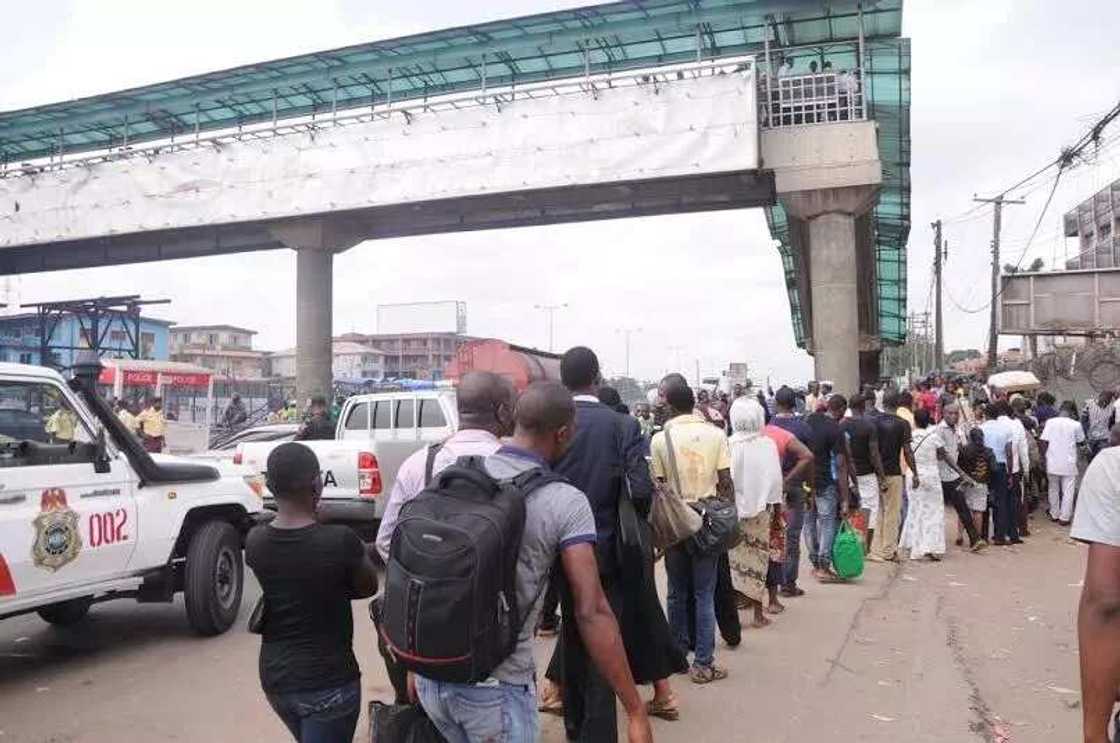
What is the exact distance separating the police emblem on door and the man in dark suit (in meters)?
3.23

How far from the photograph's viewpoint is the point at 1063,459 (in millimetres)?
11930

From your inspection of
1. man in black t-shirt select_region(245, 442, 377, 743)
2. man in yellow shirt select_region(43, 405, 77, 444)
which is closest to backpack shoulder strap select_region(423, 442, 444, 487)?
man in black t-shirt select_region(245, 442, 377, 743)

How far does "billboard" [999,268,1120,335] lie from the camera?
18766 mm

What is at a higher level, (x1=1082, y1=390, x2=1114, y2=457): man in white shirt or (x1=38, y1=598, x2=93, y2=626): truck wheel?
(x1=1082, y1=390, x2=1114, y2=457): man in white shirt

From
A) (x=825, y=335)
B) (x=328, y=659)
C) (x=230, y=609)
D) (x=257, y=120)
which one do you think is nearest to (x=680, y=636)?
(x=328, y=659)

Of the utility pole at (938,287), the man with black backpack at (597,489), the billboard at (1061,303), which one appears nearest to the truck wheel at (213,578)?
the man with black backpack at (597,489)

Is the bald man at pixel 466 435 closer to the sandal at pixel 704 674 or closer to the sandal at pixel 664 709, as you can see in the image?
the sandal at pixel 664 709

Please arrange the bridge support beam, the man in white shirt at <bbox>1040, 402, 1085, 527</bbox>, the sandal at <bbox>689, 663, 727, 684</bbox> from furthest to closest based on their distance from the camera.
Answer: the bridge support beam < the man in white shirt at <bbox>1040, 402, 1085, 527</bbox> < the sandal at <bbox>689, 663, 727, 684</bbox>

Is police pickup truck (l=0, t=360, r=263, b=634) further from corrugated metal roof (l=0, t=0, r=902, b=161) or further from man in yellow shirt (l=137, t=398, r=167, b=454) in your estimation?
corrugated metal roof (l=0, t=0, r=902, b=161)

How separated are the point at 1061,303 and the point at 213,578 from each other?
60.1 ft

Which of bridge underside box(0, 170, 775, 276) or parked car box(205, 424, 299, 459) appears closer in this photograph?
parked car box(205, 424, 299, 459)

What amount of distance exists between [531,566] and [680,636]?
3.36m

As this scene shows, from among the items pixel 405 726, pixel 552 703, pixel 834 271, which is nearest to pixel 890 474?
pixel 552 703

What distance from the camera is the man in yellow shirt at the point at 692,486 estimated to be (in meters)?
5.24
